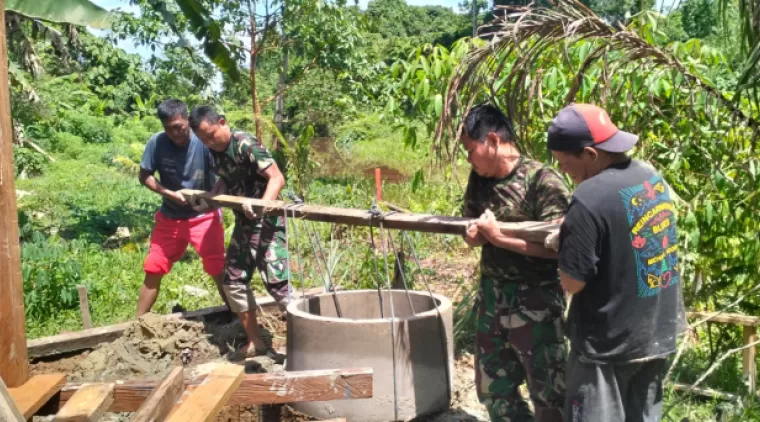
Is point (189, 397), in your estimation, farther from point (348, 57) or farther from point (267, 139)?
point (267, 139)

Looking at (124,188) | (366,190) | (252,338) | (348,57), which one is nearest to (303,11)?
(348,57)

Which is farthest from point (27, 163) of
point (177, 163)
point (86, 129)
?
point (177, 163)

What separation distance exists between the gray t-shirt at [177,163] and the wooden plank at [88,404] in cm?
280

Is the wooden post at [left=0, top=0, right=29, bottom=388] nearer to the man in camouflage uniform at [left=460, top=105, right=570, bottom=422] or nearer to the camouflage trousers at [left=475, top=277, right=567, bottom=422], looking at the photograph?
the man in camouflage uniform at [left=460, top=105, right=570, bottom=422]

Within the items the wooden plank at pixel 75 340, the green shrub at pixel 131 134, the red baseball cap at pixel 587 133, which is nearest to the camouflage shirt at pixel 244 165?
the wooden plank at pixel 75 340

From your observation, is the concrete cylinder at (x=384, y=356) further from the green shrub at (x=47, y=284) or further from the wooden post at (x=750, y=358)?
the green shrub at (x=47, y=284)

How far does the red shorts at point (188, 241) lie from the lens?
228 inches

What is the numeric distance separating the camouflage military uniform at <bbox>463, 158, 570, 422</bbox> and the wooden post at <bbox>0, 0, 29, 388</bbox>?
6.44 ft

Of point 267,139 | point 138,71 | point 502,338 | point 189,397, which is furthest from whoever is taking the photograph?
point 138,71

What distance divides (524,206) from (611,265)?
75 centimetres

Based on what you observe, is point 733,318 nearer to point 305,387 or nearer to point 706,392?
point 706,392

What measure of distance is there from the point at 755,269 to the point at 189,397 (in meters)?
3.41

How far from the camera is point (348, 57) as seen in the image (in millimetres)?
13406

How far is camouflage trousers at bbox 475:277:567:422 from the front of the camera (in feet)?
11.4
